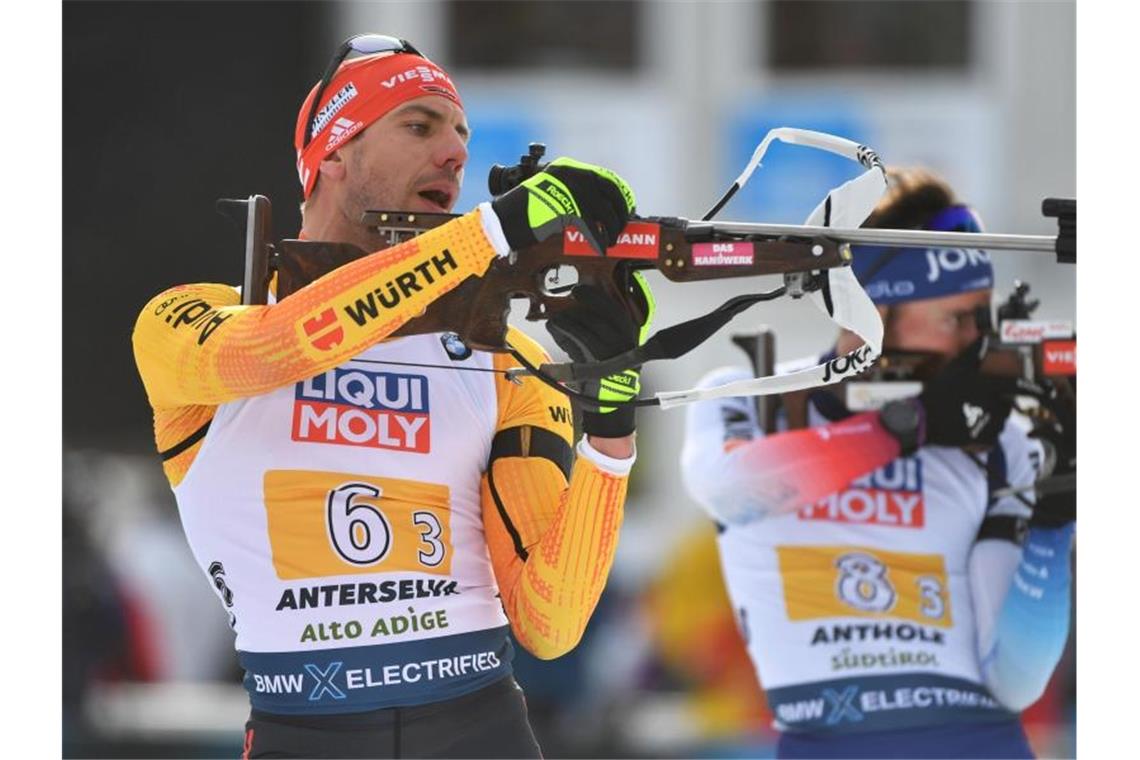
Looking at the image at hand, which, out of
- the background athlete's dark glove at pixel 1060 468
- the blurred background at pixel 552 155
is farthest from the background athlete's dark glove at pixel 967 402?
the blurred background at pixel 552 155

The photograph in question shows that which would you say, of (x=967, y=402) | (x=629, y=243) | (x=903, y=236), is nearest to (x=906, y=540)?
(x=967, y=402)

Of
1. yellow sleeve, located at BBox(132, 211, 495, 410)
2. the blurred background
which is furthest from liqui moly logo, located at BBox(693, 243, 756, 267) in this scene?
the blurred background

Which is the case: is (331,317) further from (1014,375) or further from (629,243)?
(1014,375)

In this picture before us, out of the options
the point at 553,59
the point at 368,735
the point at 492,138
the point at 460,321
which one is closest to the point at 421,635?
the point at 368,735

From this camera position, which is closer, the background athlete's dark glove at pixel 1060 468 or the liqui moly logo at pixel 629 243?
the liqui moly logo at pixel 629 243

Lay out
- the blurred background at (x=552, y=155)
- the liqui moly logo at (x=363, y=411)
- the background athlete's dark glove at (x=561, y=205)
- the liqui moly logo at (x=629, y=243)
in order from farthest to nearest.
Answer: the blurred background at (x=552, y=155), the liqui moly logo at (x=363, y=411), the liqui moly logo at (x=629, y=243), the background athlete's dark glove at (x=561, y=205)

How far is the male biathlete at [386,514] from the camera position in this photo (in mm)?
2553

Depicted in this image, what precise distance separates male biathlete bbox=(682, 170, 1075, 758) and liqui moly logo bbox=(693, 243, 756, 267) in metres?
1.03

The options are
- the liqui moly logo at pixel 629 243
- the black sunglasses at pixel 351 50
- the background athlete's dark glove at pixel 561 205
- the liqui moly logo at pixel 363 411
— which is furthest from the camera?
the black sunglasses at pixel 351 50

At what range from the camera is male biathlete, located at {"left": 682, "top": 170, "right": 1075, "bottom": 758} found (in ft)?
11.5

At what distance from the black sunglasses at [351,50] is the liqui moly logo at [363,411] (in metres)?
0.52

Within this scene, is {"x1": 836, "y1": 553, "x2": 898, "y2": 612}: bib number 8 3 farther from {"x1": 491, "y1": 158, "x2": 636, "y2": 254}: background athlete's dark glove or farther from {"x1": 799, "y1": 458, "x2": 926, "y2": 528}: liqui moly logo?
{"x1": 491, "y1": 158, "x2": 636, "y2": 254}: background athlete's dark glove

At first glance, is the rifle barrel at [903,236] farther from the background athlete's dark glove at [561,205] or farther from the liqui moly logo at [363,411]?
the liqui moly logo at [363,411]

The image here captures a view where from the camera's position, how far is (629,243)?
2.53 meters
